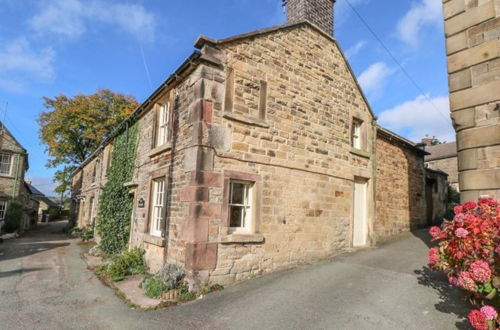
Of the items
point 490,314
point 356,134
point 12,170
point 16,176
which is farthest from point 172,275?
point 12,170

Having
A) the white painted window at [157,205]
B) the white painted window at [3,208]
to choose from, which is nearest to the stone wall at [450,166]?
the white painted window at [157,205]

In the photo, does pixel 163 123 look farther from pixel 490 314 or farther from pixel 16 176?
pixel 16 176

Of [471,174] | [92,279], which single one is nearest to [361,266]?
[471,174]

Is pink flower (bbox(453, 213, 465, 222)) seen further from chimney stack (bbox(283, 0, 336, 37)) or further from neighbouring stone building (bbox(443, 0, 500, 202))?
chimney stack (bbox(283, 0, 336, 37))

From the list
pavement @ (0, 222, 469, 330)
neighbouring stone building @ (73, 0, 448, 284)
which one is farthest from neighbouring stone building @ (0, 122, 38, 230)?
pavement @ (0, 222, 469, 330)

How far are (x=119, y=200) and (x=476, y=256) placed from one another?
11.7 m

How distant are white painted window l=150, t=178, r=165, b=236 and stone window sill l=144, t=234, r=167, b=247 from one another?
0.23 metres

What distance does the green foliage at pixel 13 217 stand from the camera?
68.0ft

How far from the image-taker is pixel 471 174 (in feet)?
19.5

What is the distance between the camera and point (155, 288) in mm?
6559

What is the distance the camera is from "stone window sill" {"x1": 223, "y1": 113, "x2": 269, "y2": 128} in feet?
24.1

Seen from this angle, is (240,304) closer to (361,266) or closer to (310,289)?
(310,289)

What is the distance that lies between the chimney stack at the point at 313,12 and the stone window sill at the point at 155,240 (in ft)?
26.1

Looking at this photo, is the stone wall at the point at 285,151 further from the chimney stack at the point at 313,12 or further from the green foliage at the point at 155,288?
the green foliage at the point at 155,288
